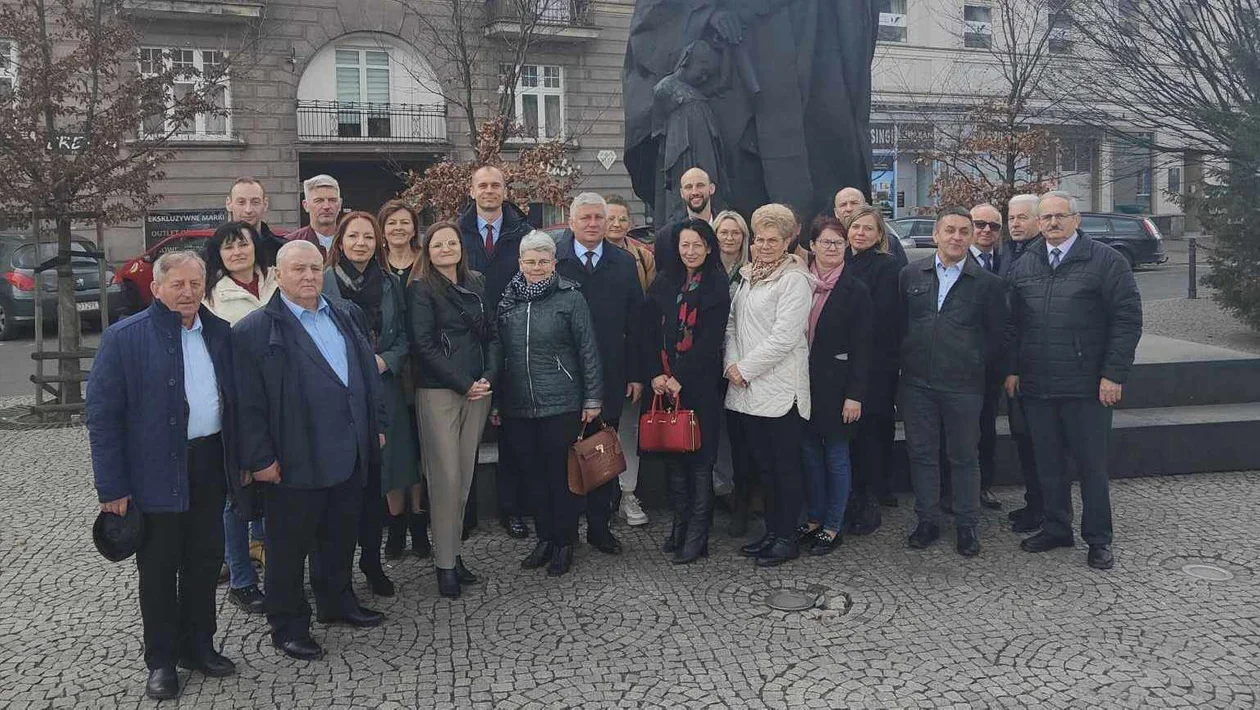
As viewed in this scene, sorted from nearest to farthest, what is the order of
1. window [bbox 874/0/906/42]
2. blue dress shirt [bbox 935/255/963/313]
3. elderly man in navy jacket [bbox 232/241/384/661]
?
elderly man in navy jacket [bbox 232/241/384/661] → blue dress shirt [bbox 935/255/963/313] → window [bbox 874/0/906/42]

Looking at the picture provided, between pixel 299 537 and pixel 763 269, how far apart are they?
8.37ft

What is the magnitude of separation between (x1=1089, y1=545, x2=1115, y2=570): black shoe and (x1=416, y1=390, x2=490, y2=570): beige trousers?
3206 mm

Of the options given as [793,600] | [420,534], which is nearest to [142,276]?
[420,534]

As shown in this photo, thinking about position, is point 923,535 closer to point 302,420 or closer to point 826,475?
point 826,475

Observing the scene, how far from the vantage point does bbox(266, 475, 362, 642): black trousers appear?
4102mm

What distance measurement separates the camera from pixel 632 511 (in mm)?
5875

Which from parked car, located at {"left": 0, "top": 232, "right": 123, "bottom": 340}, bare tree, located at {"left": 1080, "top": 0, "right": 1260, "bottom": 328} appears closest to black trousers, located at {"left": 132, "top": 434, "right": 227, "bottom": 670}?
bare tree, located at {"left": 1080, "top": 0, "right": 1260, "bottom": 328}

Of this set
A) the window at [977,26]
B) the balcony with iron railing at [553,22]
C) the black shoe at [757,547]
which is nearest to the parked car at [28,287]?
Answer: the balcony with iron railing at [553,22]

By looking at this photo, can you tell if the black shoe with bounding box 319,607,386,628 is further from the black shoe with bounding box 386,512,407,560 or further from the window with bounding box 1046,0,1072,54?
the window with bounding box 1046,0,1072,54

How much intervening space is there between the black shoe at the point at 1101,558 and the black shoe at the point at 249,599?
161 inches

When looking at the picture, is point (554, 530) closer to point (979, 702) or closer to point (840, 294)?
point (840, 294)

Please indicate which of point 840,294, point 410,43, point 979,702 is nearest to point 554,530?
point 840,294

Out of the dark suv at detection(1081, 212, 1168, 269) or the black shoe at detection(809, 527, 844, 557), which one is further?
the dark suv at detection(1081, 212, 1168, 269)

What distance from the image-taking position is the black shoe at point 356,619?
4465 mm
